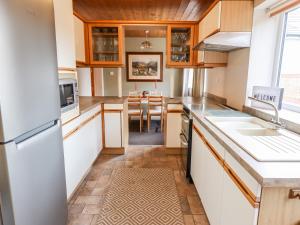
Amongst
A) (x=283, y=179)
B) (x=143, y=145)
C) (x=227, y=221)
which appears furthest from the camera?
(x=143, y=145)

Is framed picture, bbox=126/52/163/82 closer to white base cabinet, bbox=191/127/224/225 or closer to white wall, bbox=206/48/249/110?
white wall, bbox=206/48/249/110

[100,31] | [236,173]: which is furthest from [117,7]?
[236,173]

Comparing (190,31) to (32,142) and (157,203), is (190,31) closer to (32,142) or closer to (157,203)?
(157,203)

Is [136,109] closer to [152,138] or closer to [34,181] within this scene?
[152,138]

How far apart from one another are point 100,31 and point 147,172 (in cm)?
230

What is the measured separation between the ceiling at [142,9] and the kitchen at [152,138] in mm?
29

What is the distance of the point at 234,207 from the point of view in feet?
3.73

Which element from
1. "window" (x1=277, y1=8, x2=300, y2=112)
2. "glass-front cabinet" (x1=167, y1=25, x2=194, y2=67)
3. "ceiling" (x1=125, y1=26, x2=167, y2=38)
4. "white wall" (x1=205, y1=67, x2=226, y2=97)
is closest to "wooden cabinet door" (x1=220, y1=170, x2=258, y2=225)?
"window" (x1=277, y1=8, x2=300, y2=112)

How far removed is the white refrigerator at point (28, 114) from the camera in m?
0.96

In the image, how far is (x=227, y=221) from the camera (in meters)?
1.24

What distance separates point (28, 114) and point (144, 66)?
513 cm

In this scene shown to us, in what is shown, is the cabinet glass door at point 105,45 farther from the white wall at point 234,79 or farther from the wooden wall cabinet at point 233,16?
the wooden wall cabinet at point 233,16

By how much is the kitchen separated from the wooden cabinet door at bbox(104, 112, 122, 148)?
16 millimetres

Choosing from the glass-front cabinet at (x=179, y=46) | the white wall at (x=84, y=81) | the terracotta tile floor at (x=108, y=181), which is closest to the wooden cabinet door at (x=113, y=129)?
the terracotta tile floor at (x=108, y=181)
